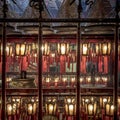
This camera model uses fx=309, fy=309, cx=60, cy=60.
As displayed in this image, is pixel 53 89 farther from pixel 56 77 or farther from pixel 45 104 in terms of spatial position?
pixel 56 77

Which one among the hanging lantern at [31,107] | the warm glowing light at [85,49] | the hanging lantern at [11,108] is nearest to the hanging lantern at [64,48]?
the warm glowing light at [85,49]

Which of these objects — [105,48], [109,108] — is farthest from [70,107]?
[105,48]

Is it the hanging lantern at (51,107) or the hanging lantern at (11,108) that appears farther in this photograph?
the hanging lantern at (51,107)

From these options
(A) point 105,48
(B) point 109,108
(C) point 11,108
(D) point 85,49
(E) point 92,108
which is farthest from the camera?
(A) point 105,48

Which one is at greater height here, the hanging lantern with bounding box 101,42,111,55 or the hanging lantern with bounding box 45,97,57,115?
the hanging lantern with bounding box 101,42,111,55

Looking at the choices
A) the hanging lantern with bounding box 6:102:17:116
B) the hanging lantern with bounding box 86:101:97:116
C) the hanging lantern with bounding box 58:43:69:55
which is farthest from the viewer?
the hanging lantern with bounding box 58:43:69:55

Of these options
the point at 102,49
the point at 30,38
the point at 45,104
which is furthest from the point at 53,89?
the point at 30,38

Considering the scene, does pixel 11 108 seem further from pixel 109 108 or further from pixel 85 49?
pixel 85 49

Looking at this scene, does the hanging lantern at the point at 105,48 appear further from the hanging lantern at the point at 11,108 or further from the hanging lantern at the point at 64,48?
the hanging lantern at the point at 11,108

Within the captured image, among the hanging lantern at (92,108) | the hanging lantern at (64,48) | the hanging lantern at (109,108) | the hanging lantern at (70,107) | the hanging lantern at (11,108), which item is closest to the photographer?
the hanging lantern at (11,108)

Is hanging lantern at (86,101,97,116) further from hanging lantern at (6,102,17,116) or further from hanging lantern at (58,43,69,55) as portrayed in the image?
hanging lantern at (58,43,69,55)

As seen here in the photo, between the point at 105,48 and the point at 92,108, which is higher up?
the point at 105,48

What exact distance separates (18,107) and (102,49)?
376cm

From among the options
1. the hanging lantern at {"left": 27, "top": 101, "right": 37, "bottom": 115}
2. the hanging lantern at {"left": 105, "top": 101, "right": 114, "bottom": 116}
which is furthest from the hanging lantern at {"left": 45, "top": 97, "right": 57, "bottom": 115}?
the hanging lantern at {"left": 105, "top": 101, "right": 114, "bottom": 116}
